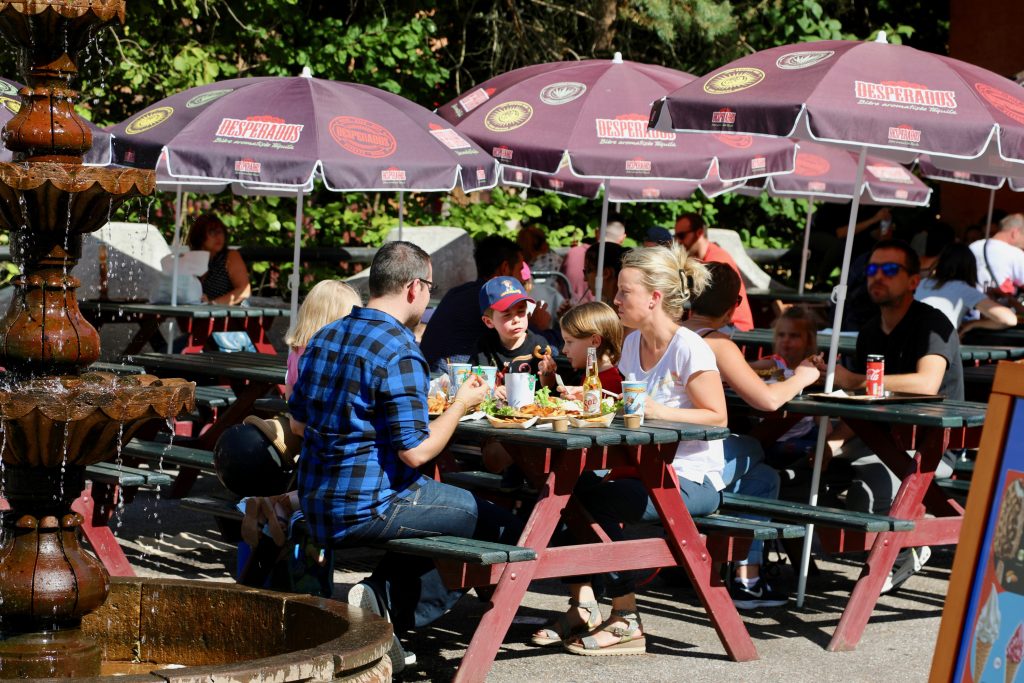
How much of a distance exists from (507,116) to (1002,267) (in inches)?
149

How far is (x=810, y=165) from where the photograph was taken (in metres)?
12.6

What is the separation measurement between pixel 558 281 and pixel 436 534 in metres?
6.96

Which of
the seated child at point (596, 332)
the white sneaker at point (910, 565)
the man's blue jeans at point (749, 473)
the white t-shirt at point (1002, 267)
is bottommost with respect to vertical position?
the white sneaker at point (910, 565)

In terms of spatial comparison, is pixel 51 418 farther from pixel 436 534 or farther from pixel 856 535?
pixel 856 535

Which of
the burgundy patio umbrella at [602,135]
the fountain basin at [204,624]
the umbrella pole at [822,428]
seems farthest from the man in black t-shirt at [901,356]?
the fountain basin at [204,624]

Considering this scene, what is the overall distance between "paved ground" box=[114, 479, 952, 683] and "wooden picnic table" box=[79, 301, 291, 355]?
2.97 metres

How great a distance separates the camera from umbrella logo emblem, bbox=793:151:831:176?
491 inches

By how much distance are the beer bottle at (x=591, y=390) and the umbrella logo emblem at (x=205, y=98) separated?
372 centimetres

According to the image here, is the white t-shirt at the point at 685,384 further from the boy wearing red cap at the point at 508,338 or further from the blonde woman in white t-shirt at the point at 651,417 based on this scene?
the boy wearing red cap at the point at 508,338

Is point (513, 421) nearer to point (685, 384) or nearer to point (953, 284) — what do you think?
point (685, 384)

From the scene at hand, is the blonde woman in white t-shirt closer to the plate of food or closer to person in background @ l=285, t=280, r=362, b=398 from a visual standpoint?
the plate of food

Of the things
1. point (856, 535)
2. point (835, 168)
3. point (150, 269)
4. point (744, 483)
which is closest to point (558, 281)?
point (835, 168)

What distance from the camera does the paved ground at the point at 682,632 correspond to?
19.2 feet

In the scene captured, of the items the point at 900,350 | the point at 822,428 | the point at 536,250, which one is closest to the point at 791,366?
the point at 900,350
